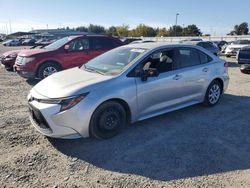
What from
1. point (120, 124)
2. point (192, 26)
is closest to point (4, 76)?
point (120, 124)

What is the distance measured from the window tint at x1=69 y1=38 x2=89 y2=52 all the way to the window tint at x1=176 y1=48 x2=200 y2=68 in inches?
189

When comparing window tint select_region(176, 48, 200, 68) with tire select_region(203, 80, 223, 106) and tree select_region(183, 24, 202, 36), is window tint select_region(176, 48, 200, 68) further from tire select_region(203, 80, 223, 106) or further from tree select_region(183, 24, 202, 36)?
tree select_region(183, 24, 202, 36)

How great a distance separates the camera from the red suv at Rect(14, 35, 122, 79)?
8.60 metres

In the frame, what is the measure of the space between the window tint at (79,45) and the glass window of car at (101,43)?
0.81ft

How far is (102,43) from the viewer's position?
9.81m

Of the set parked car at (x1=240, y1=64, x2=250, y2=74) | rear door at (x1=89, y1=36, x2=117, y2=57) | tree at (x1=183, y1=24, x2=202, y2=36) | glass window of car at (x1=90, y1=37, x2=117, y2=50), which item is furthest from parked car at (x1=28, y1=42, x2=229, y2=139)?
tree at (x1=183, y1=24, x2=202, y2=36)

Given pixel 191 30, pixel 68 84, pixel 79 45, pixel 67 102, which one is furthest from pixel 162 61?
pixel 191 30

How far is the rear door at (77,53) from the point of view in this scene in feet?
29.5

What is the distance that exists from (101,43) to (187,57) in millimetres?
4964

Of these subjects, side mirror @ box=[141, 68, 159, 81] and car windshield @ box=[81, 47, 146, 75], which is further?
car windshield @ box=[81, 47, 146, 75]

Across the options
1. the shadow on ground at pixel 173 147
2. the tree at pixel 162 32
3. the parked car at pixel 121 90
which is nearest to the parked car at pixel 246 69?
the parked car at pixel 121 90

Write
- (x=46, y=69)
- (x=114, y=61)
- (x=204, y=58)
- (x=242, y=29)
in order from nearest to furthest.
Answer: (x=114, y=61)
(x=204, y=58)
(x=46, y=69)
(x=242, y=29)

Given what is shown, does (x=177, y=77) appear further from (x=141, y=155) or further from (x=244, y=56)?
(x=244, y=56)

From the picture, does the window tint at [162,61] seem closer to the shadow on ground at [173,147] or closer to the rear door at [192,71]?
the rear door at [192,71]
